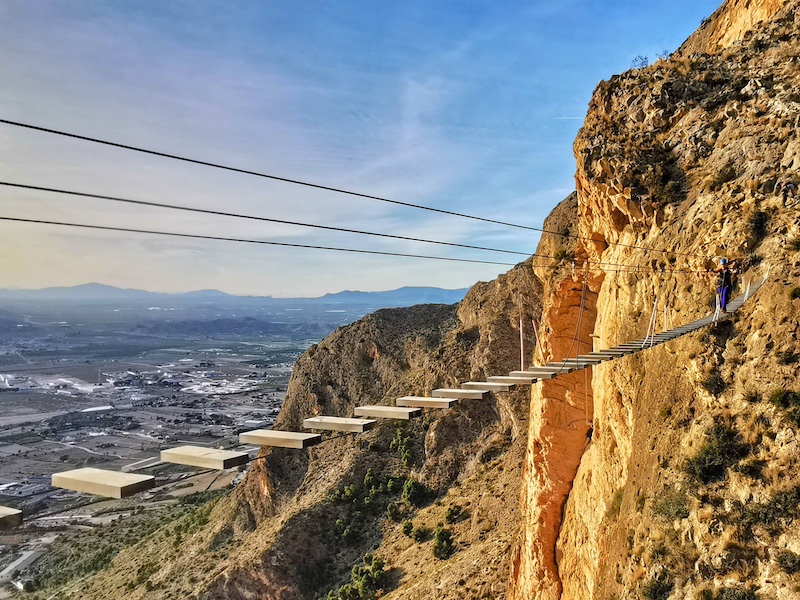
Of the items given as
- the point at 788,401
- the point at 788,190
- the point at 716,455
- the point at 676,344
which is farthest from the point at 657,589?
the point at 788,190

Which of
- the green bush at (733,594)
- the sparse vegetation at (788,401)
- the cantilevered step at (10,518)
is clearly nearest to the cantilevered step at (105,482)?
the cantilevered step at (10,518)

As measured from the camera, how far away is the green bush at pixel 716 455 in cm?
1101

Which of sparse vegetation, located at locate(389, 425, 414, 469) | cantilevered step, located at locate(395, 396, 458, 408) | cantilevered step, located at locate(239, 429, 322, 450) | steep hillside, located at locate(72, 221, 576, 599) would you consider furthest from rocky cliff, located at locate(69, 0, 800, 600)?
sparse vegetation, located at locate(389, 425, 414, 469)

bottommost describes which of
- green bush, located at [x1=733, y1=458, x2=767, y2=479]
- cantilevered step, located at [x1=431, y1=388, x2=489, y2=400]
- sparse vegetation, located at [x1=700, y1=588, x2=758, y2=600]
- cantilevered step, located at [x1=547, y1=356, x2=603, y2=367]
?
sparse vegetation, located at [x1=700, y1=588, x2=758, y2=600]

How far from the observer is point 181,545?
202 ft

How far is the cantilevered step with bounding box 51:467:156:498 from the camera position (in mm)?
5336

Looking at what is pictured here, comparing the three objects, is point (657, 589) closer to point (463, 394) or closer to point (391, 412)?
point (463, 394)

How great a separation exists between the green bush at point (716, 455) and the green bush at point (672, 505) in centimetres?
52

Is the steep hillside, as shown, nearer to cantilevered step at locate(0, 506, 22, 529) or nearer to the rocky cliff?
the rocky cliff

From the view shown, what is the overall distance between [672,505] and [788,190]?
851 centimetres

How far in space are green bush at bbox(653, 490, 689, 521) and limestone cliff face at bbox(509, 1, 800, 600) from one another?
0.10 ft

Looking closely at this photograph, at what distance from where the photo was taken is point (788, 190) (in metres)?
13.7

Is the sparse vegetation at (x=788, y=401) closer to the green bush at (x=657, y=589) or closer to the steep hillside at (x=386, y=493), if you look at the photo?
the green bush at (x=657, y=589)

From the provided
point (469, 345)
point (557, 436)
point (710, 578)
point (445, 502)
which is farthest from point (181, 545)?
point (710, 578)
